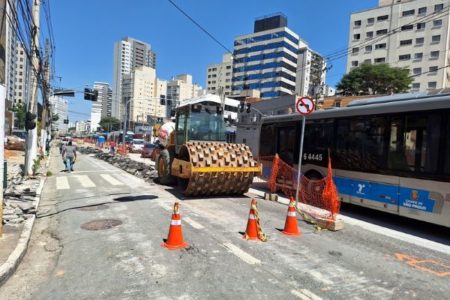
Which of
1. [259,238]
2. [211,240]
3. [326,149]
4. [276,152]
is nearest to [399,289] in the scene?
[259,238]

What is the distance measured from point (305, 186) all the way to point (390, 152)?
3.04 metres

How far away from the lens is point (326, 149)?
10734mm

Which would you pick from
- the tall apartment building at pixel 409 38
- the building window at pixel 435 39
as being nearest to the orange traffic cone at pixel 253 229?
the tall apartment building at pixel 409 38

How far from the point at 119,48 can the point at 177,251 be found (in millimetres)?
69431

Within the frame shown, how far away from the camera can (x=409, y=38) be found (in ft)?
264

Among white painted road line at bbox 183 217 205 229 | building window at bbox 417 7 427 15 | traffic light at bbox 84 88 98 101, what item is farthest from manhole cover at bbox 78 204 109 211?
building window at bbox 417 7 427 15

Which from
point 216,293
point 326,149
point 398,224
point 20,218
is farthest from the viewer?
point 326,149

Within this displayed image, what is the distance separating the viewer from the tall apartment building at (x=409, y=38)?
7569 cm

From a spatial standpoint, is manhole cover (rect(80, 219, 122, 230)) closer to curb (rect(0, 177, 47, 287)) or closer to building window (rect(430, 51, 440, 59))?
curb (rect(0, 177, 47, 287))

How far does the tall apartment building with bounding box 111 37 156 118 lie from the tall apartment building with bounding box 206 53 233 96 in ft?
200

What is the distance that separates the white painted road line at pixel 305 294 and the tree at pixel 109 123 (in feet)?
396

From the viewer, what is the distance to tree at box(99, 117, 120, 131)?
11916 cm

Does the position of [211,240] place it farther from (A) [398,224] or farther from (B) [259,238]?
(A) [398,224]

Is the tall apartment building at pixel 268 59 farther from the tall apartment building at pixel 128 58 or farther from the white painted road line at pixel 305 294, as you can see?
the white painted road line at pixel 305 294
